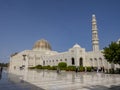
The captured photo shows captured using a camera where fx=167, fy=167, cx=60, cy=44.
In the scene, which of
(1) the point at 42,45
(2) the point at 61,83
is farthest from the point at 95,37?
(1) the point at 42,45

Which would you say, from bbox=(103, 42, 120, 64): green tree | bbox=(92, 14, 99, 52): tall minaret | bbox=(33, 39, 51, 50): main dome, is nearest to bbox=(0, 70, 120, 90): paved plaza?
bbox=(103, 42, 120, 64): green tree

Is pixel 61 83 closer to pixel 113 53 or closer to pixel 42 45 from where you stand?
pixel 113 53

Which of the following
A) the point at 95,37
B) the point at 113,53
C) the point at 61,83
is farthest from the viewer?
the point at 95,37

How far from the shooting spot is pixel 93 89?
8.99m

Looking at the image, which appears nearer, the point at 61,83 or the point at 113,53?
the point at 61,83

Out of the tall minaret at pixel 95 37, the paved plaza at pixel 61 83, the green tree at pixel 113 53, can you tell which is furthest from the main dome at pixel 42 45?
the paved plaza at pixel 61 83


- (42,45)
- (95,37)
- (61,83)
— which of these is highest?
(42,45)

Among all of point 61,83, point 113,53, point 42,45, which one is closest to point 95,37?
point 113,53

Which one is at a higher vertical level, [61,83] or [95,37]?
[95,37]

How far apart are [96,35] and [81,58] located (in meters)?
7.20

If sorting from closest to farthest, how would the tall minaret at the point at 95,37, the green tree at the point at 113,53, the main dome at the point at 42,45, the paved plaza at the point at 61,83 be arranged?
the paved plaza at the point at 61,83 < the green tree at the point at 113,53 < the tall minaret at the point at 95,37 < the main dome at the point at 42,45

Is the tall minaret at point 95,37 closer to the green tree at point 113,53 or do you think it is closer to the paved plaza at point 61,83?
the green tree at point 113,53

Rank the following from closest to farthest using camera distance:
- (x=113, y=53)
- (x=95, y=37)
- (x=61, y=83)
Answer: (x=61, y=83)
(x=113, y=53)
(x=95, y=37)

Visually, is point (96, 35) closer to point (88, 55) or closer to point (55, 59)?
point (88, 55)
